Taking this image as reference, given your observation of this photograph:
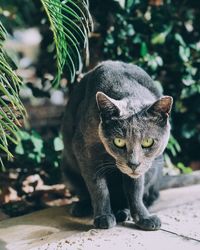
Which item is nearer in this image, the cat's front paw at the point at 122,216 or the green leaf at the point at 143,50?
the cat's front paw at the point at 122,216

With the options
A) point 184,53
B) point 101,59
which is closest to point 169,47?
point 184,53

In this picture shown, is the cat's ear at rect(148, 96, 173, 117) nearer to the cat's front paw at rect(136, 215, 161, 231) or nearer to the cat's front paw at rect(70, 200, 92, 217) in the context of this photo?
the cat's front paw at rect(136, 215, 161, 231)

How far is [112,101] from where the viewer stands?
229 cm

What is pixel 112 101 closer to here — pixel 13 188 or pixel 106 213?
pixel 106 213

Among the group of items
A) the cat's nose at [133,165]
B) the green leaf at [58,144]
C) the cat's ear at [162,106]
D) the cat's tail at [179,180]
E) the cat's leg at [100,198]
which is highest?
the cat's ear at [162,106]

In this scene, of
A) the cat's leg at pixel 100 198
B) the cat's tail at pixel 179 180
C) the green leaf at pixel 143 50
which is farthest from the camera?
the green leaf at pixel 143 50

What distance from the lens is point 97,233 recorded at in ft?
7.66

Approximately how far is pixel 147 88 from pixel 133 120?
1.19ft

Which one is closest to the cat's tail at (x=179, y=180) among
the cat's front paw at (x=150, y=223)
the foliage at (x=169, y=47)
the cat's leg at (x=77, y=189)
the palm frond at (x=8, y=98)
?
the foliage at (x=169, y=47)

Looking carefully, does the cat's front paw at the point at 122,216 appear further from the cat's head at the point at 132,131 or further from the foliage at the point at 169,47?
the foliage at the point at 169,47

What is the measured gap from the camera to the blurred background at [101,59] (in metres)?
3.11

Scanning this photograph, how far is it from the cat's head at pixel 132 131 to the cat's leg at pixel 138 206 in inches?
6.6

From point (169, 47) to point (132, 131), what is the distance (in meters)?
1.39

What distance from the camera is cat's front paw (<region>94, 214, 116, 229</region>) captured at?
2367mm
